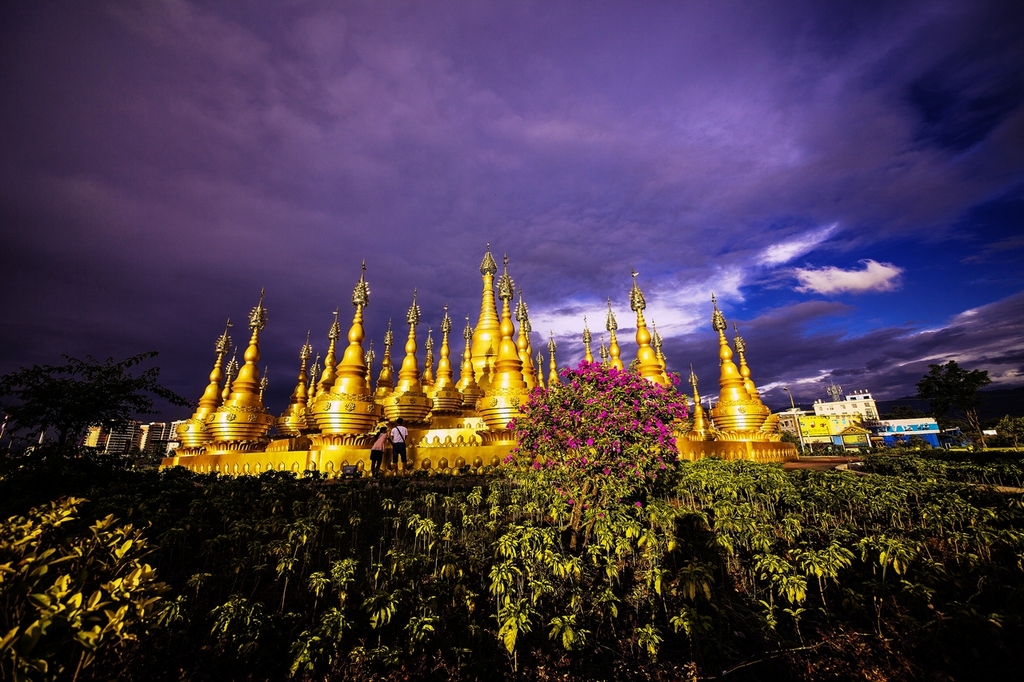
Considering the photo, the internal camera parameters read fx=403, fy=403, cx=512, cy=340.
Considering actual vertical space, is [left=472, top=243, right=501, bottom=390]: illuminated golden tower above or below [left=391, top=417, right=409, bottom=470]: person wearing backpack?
above

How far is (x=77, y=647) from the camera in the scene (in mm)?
3400

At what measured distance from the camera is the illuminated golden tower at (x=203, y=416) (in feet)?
66.2

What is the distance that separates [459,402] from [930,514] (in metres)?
18.4

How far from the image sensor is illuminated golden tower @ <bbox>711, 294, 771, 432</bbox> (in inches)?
859

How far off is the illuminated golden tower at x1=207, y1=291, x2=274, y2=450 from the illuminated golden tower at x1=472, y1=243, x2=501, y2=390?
11604mm

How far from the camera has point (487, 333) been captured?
26047mm

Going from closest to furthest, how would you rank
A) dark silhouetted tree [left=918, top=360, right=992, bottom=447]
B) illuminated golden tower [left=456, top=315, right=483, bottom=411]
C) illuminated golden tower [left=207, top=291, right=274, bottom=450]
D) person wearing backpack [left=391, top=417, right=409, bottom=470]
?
person wearing backpack [left=391, top=417, right=409, bottom=470]
illuminated golden tower [left=207, top=291, right=274, bottom=450]
illuminated golden tower [left=456, top=315, right=483, bottom=411]
dark silhouetted tree [left=918, top=360, right=992, bottom=447]

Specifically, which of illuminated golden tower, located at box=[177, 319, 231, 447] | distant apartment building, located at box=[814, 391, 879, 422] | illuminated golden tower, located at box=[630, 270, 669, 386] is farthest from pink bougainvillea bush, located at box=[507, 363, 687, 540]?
distant apartment building, located at box=[814, 391, 879, 422]

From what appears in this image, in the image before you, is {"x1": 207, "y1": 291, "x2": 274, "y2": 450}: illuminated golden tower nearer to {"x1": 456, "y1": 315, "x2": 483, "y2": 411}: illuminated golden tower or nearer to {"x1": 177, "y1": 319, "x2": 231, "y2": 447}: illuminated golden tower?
{"x1": 177, "y1": 319, "x2": 231, "y2": 447}: illuminated golden tower

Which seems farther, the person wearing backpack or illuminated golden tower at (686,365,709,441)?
illuminated golden tower at (686,365,709,441)

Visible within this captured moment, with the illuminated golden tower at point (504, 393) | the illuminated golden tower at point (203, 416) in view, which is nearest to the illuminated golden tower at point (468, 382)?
the illuminated golden tower at point (504, 393)

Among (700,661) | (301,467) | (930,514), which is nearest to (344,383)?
(301,467)

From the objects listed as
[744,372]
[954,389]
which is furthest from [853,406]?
[744,372]

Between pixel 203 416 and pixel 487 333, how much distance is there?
15.9m
